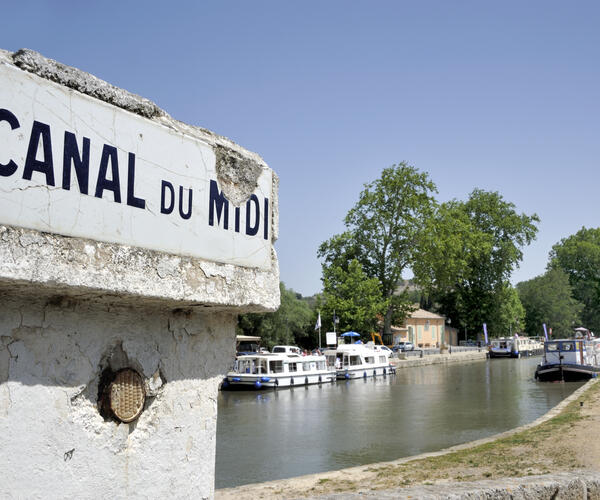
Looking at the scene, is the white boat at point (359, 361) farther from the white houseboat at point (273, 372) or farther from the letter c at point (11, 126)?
the letter c at point (11, 126)

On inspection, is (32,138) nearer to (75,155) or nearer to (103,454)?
(75,155)

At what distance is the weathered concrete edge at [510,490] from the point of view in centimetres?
397

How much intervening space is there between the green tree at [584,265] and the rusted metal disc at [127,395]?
93.1m

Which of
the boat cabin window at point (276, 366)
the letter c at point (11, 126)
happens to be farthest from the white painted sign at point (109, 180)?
the boat cabin window at point (276, 366)

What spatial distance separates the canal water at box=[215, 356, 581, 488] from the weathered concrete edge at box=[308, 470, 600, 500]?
345 inches

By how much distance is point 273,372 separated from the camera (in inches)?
1233

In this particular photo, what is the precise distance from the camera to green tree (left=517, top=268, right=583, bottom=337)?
79.5 meters

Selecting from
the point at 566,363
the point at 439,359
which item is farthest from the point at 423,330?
the point at 566,363

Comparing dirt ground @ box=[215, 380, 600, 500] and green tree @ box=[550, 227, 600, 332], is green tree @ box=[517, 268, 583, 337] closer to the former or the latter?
green tree @ box=[550, 227, 600, 332]

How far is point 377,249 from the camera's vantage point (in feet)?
166

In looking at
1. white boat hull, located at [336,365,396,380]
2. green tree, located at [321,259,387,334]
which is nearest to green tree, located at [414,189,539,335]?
green tree, located at [321,259,387,334]

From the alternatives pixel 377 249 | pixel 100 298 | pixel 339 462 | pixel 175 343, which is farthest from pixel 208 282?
pixel 377 249

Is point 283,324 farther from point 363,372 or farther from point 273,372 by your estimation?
point 273,372

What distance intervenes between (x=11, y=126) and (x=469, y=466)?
10.3 m
